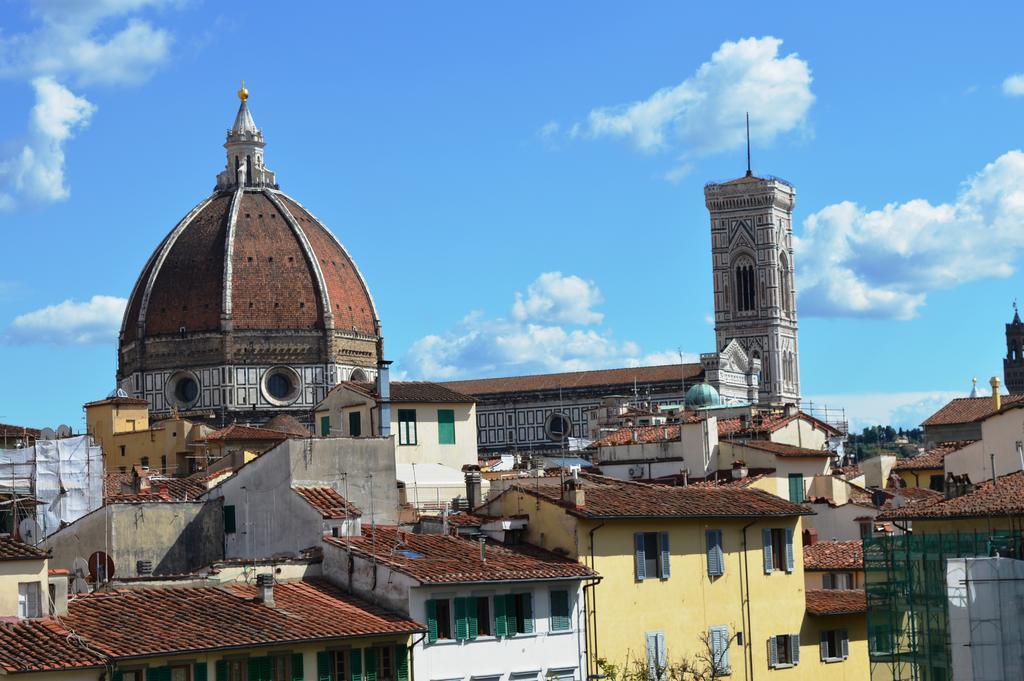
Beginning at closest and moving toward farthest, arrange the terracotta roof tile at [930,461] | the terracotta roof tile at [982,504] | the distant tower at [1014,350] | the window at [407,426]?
1. the terracotta roof tile at [982,504]
2. the window at [407,426]
3. the terracotta roof tile at [930,461]
4. the distant tower at [1014,350]

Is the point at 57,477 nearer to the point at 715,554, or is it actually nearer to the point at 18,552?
the point at 715,554

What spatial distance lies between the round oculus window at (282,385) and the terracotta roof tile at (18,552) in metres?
105

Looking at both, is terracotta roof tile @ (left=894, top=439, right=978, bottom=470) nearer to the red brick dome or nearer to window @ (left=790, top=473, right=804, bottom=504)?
window @ (left=790, top=473, right=804, bottom=504)

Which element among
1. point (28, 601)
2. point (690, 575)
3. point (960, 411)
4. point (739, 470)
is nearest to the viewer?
point (28, 601)

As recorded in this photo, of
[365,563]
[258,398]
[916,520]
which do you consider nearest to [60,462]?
[365,563]

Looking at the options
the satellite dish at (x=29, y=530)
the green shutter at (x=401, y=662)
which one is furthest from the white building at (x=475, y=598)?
the satellite dish at (x=29, y=530)

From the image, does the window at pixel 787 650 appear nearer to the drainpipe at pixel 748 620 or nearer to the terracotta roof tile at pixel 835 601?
the drainpipe at pixel 748 620

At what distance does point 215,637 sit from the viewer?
25516 mm

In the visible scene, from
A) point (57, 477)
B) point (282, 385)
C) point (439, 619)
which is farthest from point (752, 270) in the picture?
point (439, 619)

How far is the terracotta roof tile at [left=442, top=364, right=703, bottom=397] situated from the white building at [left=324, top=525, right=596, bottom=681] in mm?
108560

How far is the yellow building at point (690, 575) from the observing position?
31344mm

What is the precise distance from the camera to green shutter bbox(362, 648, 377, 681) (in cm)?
2716

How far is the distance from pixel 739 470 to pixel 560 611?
16.2 meters

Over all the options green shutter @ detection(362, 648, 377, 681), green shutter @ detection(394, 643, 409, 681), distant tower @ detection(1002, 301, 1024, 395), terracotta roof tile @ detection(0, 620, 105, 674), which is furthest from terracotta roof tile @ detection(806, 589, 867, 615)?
distant tower @ detection(1002, 301, 1024, 395)
